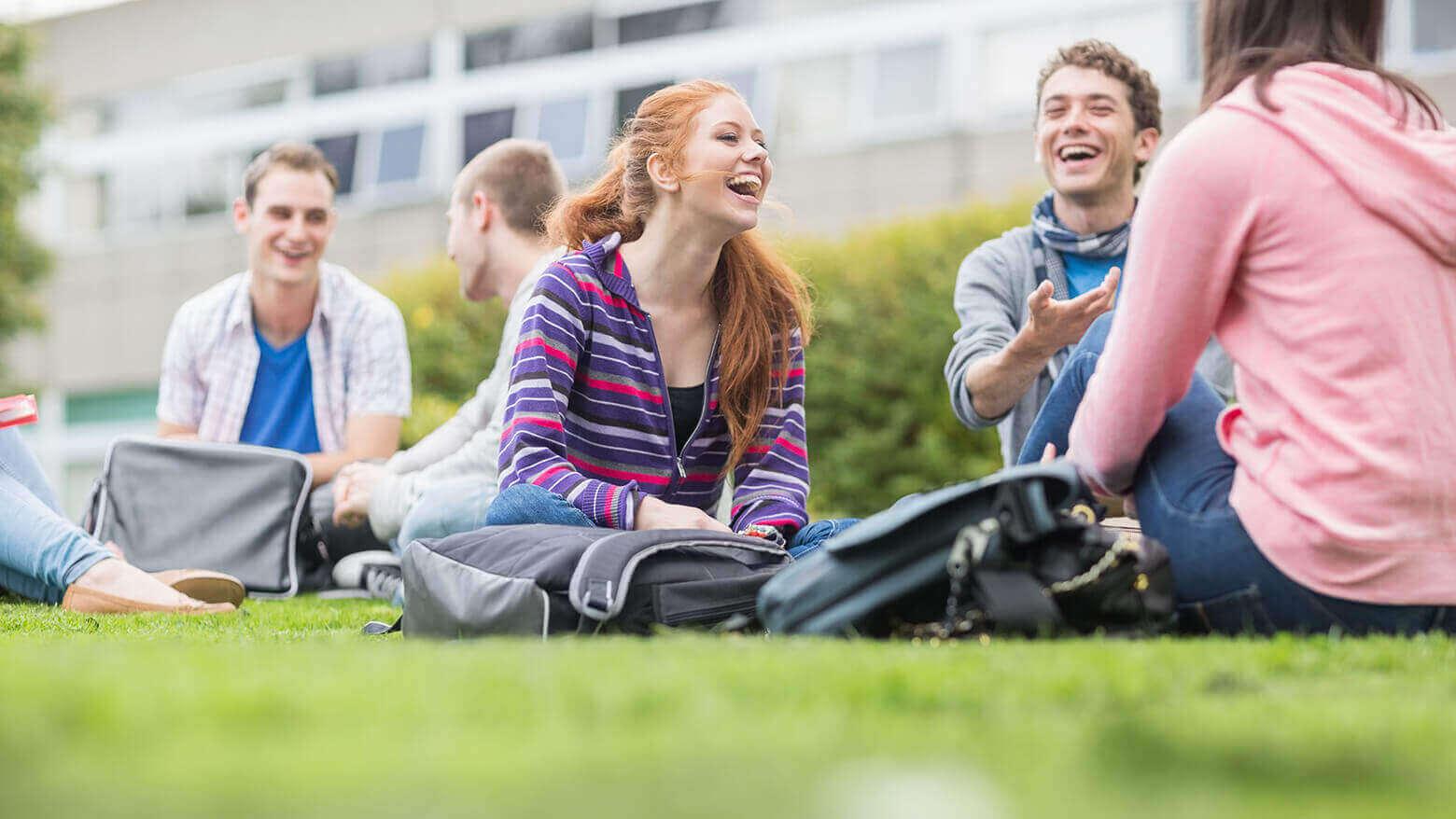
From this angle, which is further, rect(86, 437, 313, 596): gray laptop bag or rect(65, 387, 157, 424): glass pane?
rect(65, 387, 157, 424): glass pane

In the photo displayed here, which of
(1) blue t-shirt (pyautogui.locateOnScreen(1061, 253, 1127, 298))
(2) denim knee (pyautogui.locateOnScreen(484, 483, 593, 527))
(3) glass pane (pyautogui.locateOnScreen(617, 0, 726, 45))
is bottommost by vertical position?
(2) denim knee (pyautogui.locateOnScreen(484, 483, 593, 527))

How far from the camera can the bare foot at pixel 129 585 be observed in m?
4.59

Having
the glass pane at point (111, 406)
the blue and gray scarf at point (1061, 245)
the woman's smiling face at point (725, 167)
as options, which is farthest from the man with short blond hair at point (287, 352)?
the glass pane at point (111, 406)

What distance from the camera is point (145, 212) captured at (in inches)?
848

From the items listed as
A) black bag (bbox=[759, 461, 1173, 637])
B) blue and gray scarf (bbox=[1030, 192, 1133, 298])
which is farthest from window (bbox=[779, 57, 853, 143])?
black bag (bbox=[759, 461, 1173, 637])

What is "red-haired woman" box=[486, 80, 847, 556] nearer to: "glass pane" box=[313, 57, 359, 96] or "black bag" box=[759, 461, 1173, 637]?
"black bag" box=[759, 461, 1173, 637]

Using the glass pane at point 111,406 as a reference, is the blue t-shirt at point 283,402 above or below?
above

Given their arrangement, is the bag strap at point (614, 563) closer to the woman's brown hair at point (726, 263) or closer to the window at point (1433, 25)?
the woman's brown hair at point (726, 263)

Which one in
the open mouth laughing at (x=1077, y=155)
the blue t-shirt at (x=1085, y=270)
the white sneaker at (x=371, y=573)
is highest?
the open mouth laughing at (x=1077, y=155)

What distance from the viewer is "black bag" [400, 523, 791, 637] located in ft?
10.5

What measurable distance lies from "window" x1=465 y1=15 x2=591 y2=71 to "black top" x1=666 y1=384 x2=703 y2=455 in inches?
593

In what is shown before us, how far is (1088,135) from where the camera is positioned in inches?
191

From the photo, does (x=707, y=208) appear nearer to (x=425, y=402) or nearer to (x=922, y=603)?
(x=922, y=603)

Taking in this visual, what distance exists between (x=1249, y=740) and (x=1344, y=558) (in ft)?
3.78
